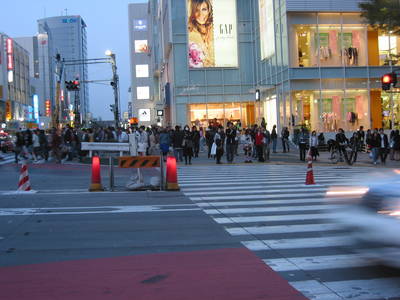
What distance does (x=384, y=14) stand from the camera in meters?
18.1

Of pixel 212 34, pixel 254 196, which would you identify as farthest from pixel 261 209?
pixel 212 34

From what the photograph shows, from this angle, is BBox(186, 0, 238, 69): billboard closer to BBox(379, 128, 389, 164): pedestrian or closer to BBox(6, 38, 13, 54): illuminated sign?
BBox(379, 128, 389, 164): pedestrian

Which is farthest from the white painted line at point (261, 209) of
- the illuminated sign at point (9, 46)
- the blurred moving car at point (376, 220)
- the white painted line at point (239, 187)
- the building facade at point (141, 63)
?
the building facade at point (141, 63)

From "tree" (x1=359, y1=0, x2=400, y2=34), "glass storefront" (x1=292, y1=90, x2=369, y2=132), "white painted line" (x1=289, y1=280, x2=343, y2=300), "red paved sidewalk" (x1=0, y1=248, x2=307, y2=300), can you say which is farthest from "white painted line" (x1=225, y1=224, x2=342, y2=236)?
"glass storefront" (x1=292, y1=90, x2=369, y2=132)

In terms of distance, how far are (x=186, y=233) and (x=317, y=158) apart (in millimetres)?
20765

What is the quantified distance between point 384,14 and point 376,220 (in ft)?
47.4

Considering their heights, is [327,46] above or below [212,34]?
below

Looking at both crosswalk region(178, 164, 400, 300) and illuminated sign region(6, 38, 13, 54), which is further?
illuminated sign region(6, 38, 13, 54)

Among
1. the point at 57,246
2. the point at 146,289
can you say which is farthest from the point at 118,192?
the point at 146,289

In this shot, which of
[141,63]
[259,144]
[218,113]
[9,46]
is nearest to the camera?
[259,144]

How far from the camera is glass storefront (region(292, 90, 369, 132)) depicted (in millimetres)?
35531

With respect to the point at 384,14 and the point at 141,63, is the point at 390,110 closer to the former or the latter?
the point at 384,14

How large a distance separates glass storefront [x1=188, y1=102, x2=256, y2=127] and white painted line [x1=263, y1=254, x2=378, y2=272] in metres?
38.5

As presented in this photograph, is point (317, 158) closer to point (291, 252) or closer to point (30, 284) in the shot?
point (291, 252)
